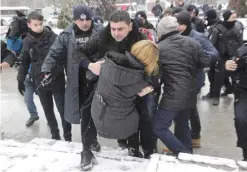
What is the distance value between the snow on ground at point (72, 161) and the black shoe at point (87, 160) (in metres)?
0.05

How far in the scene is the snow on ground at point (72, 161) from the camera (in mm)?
2747

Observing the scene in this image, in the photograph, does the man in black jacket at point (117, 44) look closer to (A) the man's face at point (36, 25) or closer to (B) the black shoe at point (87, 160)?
(B) the black shoe at point (87, 160)

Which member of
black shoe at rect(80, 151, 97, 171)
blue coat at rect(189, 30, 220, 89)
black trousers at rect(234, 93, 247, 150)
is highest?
blue coat at rect(189, 30, 220, 89)

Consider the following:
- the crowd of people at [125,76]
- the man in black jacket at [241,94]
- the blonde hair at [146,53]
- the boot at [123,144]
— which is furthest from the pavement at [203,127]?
the blonde hair at [146,53]

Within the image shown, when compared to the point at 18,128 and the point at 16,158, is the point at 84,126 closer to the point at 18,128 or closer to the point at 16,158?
the point at 16,158

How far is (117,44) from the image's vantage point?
284cm

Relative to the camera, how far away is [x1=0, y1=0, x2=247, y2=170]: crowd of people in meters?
2.59

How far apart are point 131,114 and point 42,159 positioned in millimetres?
995

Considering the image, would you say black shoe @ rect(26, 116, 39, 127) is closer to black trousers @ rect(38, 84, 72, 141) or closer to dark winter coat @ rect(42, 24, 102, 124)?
black trousers @ rect(38, 84, 72, 141)

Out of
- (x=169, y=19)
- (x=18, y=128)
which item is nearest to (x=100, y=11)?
(x=18, y=128)

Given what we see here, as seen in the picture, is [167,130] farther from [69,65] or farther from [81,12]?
[81,12]

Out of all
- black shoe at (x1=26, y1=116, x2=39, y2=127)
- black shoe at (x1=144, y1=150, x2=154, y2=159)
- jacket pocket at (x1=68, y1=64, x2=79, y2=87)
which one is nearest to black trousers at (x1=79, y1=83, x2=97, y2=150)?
jacket pocket at (x1=68, y1=64, x2=79, y2=87)

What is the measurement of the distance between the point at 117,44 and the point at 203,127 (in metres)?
2.56

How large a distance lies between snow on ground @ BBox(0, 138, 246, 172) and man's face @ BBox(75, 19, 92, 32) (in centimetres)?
130
